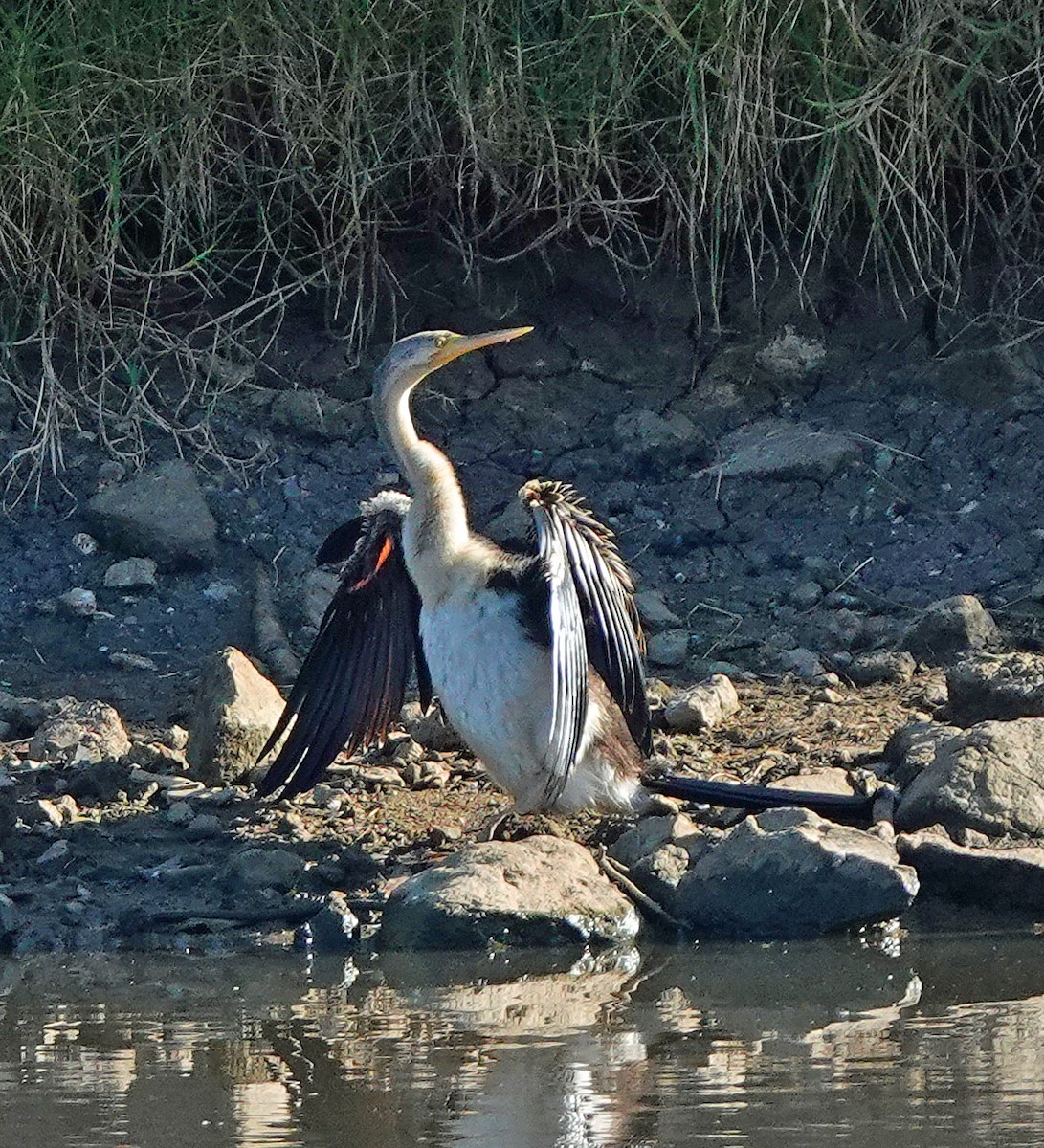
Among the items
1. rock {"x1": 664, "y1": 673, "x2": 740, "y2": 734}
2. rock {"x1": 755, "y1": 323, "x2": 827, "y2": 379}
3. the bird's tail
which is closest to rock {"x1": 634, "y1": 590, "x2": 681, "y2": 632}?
rock {"x1": 664, "y1": 673, "x2": 740, "y2": 734}

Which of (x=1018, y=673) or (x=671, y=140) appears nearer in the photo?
(x=1018, y=673)

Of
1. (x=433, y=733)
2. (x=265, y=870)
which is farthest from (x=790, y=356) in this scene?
(x=265, y=870)

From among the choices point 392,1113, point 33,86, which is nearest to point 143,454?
point 33,86

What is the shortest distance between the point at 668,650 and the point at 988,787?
1.42 meters

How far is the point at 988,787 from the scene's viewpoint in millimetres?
4727

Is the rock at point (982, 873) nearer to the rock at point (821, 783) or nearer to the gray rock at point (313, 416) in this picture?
the rock at point (821, 783)

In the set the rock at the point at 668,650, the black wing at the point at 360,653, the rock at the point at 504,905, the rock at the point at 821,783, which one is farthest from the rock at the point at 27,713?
the rock at the point at 821,783

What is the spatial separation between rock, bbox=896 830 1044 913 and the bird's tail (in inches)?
11.9

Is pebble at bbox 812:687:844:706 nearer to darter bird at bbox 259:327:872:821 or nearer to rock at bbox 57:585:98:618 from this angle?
darter bird at bbox 259:327:872:821

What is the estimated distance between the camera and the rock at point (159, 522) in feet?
21.0

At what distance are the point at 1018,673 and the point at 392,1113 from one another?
2.33 m

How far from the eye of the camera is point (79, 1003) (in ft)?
13.9

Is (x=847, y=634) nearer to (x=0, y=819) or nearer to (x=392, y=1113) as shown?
(x=0, y=819)

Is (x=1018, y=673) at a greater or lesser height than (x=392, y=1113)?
greater
